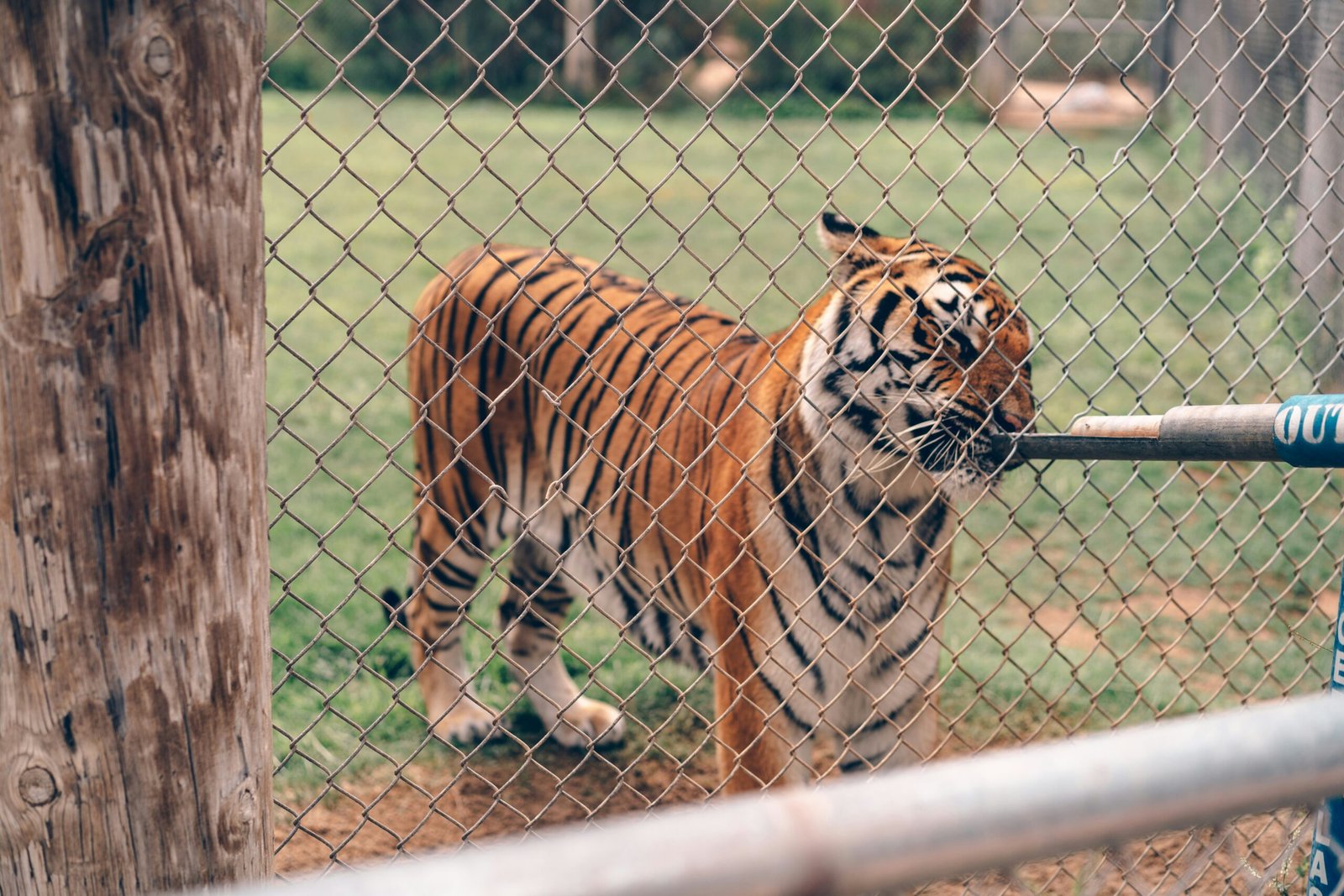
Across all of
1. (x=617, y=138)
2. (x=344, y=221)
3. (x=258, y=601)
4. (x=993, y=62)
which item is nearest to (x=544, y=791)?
(x=258, y=601)

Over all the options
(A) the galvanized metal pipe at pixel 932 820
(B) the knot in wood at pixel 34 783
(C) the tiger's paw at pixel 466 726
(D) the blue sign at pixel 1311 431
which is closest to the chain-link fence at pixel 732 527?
(C) the tiger's paw at pixel 466 726

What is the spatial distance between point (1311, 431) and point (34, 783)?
149 cm

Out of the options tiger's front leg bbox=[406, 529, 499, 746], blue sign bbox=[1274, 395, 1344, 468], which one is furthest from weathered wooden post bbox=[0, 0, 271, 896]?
tiger's front leg bbox=[406, 529, 499, 746]

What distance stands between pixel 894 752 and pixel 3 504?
201cm

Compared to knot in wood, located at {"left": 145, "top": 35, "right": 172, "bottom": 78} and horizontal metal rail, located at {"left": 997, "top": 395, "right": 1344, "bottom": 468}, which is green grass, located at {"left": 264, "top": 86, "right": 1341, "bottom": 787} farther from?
knot in wood, located at {"left": 145, "top": 35, "right": 172, "bottom": 78}

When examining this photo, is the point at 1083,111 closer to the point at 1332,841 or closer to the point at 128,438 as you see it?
the point at 1332,841

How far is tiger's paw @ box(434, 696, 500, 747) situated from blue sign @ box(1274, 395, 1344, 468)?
2454mm

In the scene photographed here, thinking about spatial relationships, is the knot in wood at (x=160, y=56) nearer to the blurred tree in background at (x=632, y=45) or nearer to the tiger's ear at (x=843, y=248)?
the tiger's ear at (x=843, y=248)

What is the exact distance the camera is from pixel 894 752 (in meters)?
2.75

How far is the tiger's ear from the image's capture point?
2.37m

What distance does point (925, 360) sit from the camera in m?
2.37

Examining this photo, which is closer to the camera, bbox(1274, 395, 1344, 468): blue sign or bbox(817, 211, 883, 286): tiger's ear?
bbox(1274, 395, 1344, 468): blue sign

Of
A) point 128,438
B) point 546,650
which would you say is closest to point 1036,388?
point 546,650

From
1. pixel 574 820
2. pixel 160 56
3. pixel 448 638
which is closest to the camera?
pixel 160 56
